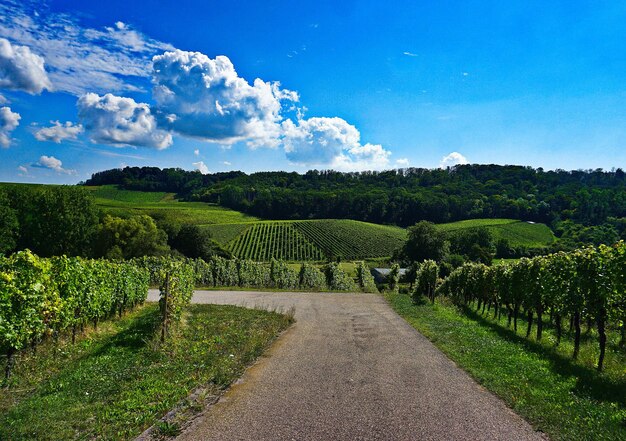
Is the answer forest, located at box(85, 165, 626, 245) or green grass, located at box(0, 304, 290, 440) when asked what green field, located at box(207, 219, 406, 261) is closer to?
forest, located at box(85, 165, 626, 245)

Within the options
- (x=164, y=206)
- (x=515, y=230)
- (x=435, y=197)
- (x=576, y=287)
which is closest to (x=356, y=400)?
(x=576, y=287)

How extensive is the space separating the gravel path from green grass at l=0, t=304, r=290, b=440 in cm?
85

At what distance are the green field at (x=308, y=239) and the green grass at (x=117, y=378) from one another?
71.9 m

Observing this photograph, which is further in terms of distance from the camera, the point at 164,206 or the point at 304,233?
the point at 164,206

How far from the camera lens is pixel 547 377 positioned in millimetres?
9977

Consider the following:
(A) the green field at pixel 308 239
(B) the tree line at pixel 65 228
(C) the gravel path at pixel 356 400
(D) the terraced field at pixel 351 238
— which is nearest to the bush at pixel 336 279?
(B) the tree line at pixel 65 228

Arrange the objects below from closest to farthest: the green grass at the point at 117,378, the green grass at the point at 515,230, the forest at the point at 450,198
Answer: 1. the green grass at the point at 117,378
2. the green grass at the point at 515,230
3. the forest at the point at 450,198

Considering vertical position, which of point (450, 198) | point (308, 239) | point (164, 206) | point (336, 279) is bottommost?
point (336, 279)

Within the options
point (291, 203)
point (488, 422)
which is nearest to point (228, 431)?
point (488, 422)

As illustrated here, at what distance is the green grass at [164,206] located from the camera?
4174 inches

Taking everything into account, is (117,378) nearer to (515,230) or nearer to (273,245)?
(273,245)

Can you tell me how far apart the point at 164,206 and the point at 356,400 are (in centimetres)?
12651

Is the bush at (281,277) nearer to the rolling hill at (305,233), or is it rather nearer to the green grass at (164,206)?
the rolling hill at (305,233)

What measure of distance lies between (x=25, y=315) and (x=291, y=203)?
431 feet
